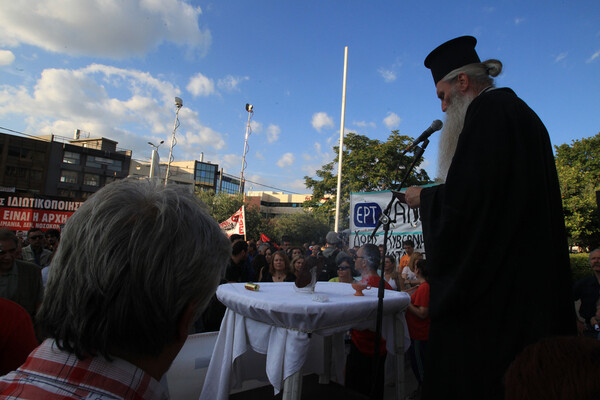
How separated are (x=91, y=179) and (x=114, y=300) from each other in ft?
197

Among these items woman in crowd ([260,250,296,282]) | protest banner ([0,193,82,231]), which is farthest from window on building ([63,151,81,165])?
woman in crowd ([260,250,296,282])

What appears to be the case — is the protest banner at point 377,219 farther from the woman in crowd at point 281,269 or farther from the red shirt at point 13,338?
the red shirt at point 13,338

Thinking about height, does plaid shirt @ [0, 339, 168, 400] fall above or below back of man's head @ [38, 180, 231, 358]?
below

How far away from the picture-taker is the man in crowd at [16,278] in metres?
3.23

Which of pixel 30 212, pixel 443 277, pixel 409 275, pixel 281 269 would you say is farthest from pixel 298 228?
pixel 443 277

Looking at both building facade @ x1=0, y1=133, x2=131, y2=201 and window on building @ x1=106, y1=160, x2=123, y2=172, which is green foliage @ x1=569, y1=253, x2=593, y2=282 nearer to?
building facade @ x1=0, y1=133, x2=131, y2=201

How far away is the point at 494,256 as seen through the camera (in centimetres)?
136

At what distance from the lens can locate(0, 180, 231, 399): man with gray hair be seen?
2.36ft

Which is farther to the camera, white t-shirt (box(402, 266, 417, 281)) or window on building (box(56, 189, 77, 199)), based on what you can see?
window on building (box(56, 189, 77, 199))

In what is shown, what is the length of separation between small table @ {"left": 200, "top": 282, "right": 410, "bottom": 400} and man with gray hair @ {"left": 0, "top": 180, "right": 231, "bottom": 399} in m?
1.34

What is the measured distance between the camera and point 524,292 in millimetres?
1330

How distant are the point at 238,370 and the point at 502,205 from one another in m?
2.21

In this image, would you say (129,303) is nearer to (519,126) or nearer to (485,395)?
(485,395)

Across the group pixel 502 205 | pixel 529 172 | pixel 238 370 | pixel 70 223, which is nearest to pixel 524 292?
pixel 502 205
